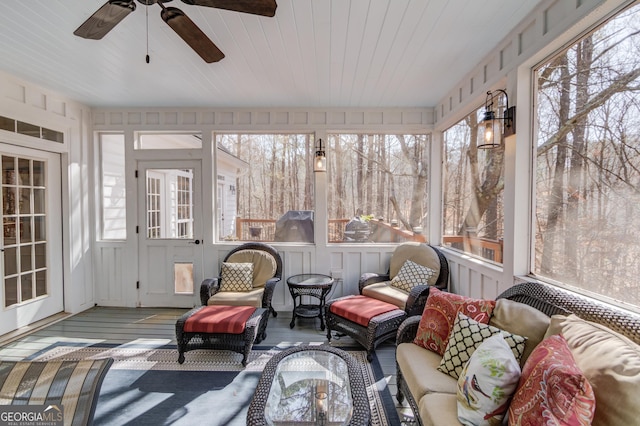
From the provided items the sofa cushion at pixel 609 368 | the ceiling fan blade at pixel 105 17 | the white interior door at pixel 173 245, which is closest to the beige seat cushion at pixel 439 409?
the sofa cushion at pixel 609 368

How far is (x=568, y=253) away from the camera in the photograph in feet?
6.04

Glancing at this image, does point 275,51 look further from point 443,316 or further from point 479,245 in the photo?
point 479,245

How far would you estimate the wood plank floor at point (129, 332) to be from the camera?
9.12 feet

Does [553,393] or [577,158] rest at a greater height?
[577,158]

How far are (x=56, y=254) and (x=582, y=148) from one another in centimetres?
540

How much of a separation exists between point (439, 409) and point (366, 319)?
4.16ft

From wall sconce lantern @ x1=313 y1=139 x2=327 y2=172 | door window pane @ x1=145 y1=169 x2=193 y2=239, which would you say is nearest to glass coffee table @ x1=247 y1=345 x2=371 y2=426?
wall sconce lantern @ x1=313 y1=139 x2=327 y2=172

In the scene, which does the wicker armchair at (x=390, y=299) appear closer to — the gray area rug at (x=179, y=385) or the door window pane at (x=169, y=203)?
the gray area rug at (x=179, y=385)

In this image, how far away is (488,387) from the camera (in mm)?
1210

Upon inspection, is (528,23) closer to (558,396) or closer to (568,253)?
(568,253)

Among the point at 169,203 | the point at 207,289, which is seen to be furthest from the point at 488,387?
the point at 169,203

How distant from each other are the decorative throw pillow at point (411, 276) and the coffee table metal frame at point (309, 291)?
793 mm

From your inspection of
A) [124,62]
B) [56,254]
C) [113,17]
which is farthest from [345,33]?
[56,254]

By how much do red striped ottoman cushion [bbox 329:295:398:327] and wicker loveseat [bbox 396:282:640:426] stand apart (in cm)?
62
